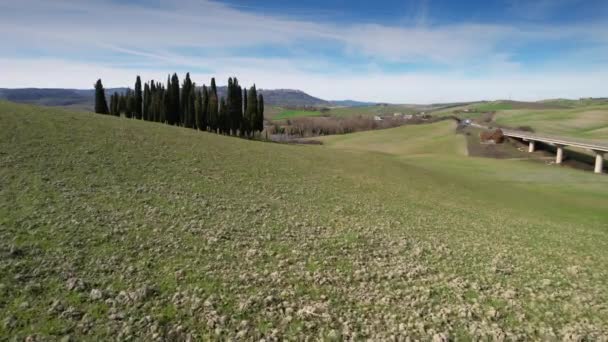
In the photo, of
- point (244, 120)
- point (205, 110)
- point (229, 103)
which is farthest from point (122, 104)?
point (244, 120)

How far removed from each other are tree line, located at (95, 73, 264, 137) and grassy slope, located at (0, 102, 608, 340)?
48719 millimetres

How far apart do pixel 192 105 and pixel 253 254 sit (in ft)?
229

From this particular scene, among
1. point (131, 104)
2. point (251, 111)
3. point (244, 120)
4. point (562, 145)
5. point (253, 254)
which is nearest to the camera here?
point (253, 254)

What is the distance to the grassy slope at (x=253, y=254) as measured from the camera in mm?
8273

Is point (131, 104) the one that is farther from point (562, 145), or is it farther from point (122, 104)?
point (562, 145)

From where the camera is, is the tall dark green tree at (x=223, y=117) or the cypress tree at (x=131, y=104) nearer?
the tall dark green tree at (x=223, y=117)

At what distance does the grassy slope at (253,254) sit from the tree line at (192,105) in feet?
160

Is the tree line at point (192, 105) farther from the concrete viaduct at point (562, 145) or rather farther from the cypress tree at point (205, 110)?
the concrete viaduct at point (562, 145)

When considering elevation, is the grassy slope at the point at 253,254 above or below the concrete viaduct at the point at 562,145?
below

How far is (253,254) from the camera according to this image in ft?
38.9

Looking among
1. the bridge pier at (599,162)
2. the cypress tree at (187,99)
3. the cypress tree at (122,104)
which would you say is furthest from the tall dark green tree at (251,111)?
the bridge pier at (599,162)

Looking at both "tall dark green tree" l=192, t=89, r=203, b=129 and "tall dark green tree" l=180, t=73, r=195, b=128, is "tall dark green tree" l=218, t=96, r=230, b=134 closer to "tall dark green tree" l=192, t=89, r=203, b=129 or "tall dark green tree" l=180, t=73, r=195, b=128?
"tall dark green tree" l=192, t=89, r=203, b=129

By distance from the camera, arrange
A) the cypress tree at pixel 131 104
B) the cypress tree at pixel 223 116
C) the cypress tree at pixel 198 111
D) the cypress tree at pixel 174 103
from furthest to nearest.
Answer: the cypress tree at pixel 131 104
the cypress tree at pixel 223 116
the cypress tree at pixel 198 111
the cypress tree at pixel 174 103

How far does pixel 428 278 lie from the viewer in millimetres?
11297
